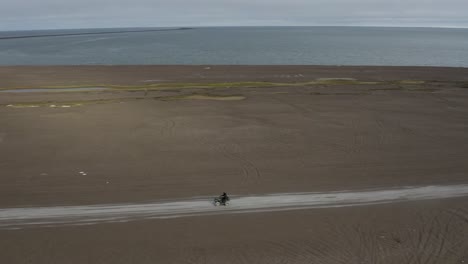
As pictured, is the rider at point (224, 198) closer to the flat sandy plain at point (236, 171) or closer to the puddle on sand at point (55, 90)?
the flat sandy plain at point (236, 171)

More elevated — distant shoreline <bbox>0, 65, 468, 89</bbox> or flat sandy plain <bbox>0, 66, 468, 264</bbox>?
distant shoreline <bbox>0, 65, 468, 89</bbox>

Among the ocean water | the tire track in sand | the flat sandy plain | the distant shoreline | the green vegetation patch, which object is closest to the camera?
the flat sandy plain

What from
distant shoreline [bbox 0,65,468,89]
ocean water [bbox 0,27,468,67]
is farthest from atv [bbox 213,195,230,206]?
ocean water [bbox 0,27,468,67]

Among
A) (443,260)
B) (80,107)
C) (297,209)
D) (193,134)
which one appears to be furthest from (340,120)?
(80,107)

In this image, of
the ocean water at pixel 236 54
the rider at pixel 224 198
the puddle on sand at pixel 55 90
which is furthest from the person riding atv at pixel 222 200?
the ocean water at pixel 236 54

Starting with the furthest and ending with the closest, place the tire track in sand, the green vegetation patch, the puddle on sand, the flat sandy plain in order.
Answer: the puddle on sand → the green vegetation patch → the tire track in sand → the flat sandy plain

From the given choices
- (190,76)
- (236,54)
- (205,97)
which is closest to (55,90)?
(205,97)

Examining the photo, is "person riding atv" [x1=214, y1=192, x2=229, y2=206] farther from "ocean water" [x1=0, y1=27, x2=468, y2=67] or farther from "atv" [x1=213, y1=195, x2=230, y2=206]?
"ocean water" [x1=0, y1=27, x2=468, y2=67]

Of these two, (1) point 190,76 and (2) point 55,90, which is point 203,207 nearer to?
(2) point 55,90

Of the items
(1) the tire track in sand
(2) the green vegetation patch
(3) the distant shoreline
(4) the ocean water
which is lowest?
(1) the tire track in sand
